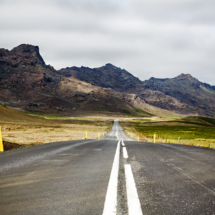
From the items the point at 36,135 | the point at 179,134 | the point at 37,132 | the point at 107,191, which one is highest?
the point at 107,191

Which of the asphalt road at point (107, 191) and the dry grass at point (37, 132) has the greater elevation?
the asphalt road at point (107, 191)

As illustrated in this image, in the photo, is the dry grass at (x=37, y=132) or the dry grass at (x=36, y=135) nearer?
the dry grass at (x=36, y=135)

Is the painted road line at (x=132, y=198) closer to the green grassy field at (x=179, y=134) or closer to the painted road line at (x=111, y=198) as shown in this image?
the painted road line at (x=111, y=198)

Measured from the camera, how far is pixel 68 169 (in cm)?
607

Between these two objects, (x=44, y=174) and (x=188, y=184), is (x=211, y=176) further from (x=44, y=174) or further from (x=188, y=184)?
(x=44, y=174)

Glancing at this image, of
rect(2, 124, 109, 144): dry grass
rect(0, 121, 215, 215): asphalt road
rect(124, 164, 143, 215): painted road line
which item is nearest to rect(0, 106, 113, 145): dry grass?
rect(2, 124, 109, 144): dry grass

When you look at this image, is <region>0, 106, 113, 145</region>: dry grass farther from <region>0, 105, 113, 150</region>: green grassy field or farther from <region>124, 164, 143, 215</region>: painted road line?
<region>124, 164, 143, 215</region>: painted road line

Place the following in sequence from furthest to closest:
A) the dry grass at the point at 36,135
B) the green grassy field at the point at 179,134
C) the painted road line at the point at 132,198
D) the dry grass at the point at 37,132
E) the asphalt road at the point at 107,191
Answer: the green grassy field at the point at 179,134, the dry grass at the point at 37,132, the dry grass at the point at 36,135, the asphalt road at the point at 107,191, the painted road line at the point at 132,198

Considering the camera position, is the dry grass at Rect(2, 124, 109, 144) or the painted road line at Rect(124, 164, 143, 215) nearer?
the painted road line at Rect(124, 164, 143, 215)

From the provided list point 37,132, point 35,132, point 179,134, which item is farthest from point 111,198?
point 179,134

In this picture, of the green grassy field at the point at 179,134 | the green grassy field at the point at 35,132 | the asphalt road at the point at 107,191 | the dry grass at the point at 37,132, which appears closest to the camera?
the asphalt road at the point at 107,191

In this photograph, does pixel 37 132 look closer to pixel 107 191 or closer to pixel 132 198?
pixel 107 191

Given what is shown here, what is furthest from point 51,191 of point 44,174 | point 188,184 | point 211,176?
point 211,176

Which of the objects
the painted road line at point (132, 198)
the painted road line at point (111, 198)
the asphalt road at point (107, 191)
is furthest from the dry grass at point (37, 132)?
the painted road line at point (132, 198)
